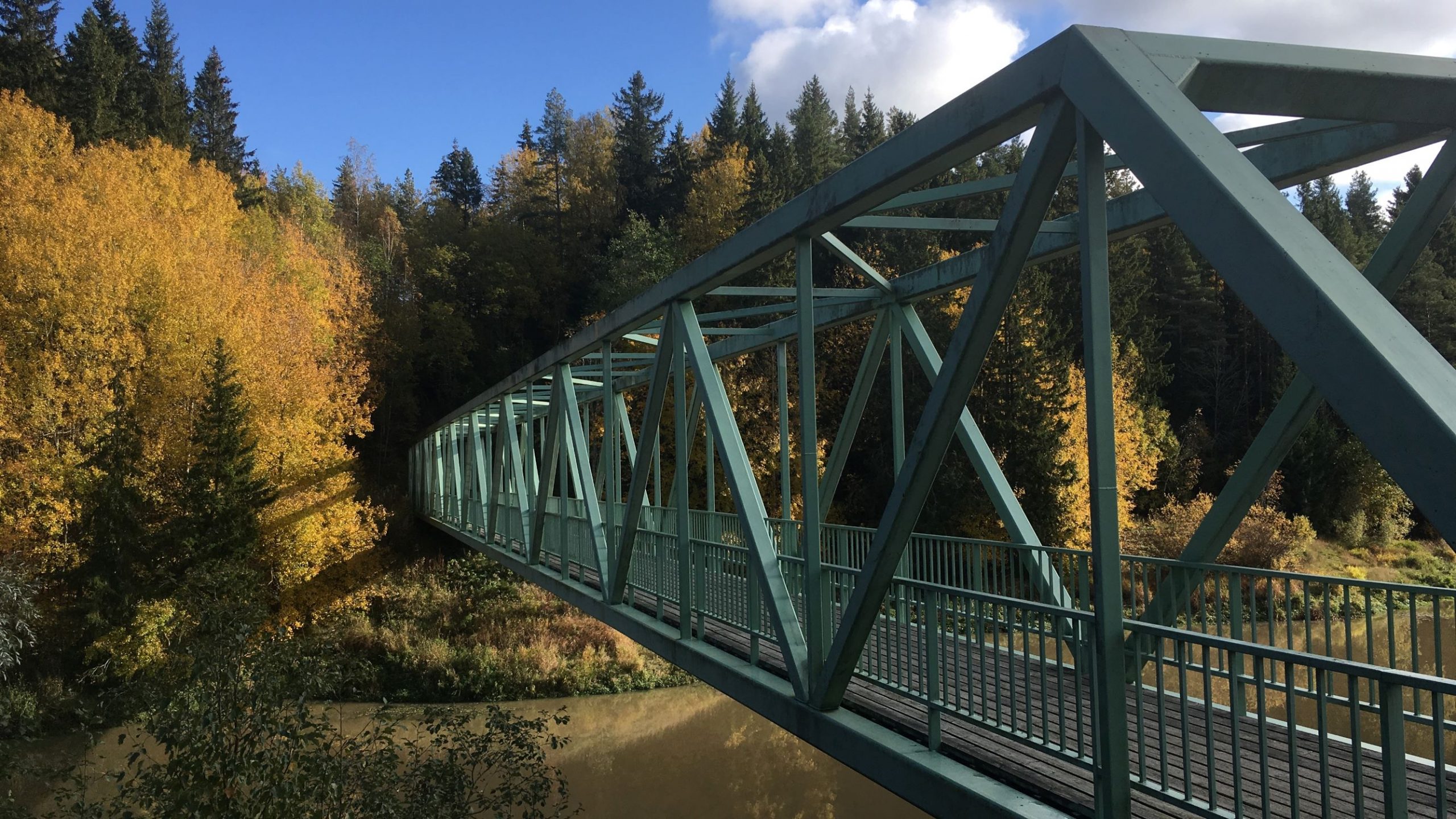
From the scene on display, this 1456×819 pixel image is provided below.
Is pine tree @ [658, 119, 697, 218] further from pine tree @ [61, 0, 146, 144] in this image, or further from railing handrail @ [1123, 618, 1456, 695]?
railing handrail @ [1123, 618, 1456, 695]

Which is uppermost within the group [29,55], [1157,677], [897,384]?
[29,55]

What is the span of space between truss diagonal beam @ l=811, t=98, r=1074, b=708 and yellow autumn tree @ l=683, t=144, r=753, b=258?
33.9 meters

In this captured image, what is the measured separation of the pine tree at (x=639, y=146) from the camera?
48094mm

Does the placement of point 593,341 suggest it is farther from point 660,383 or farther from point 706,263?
point 706,263

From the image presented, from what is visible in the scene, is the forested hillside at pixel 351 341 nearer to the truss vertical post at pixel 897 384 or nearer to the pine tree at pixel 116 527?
the pine tree at pixel 116 527

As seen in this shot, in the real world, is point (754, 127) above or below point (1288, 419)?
above

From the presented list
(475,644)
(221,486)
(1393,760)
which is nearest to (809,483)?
(1393,760)

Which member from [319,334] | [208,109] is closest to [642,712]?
[319,334]

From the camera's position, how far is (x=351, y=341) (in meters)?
38.0

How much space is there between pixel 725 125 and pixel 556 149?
11821mm

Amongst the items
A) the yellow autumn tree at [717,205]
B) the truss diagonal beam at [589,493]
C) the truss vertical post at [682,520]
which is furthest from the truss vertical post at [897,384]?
the yellow autumn tree at [717,205]

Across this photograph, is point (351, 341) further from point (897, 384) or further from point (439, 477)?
point (897, 384)

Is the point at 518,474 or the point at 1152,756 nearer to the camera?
the point at 1152,756

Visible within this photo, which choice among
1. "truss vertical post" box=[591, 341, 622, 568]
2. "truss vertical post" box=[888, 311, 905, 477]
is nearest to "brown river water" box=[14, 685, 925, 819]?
"truss vertical post" box=[591, 341, 622, 568]
